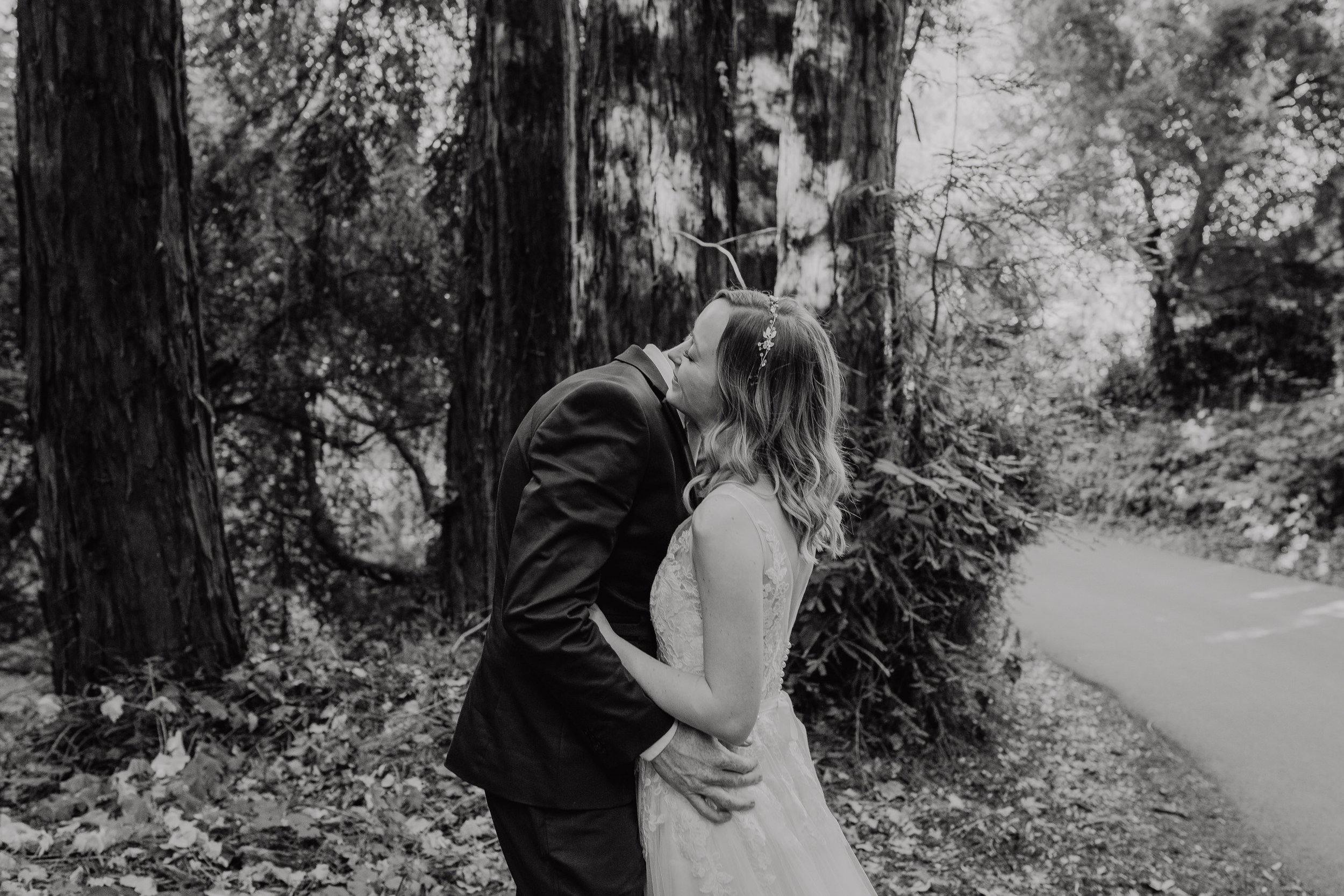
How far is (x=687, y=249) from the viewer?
16.5 feet

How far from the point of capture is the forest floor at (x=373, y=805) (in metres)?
4.11

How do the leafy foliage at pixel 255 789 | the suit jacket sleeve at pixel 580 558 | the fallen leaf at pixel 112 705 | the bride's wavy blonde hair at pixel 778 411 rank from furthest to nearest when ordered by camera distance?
the fallen leaf at pixel 112 705 < the leafy foliage at pixel 255 789 < the bride's wavy blonde hair at pixel 778 411 < the suit jacket sleeve at pixel 580 558

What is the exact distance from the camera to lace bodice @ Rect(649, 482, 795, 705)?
236cm

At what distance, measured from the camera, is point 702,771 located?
2.39 metres

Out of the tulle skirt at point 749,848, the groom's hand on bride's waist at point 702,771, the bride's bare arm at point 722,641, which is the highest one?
the bride's bare arm at point 722,641

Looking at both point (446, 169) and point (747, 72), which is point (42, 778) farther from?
point (446, 169)

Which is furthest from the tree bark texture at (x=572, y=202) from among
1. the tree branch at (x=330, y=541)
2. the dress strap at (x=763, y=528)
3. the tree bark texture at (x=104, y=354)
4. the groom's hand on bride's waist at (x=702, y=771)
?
the tree branch at (x=330, y=541)

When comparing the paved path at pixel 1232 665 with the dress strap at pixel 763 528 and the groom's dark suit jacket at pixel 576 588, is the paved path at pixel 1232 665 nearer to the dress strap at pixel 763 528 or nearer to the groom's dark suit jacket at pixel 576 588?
the dress strap at pixel 763 528

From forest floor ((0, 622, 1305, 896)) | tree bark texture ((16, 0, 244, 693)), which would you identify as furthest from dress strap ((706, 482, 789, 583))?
tree bark texture ((16, 0, 244, 693))

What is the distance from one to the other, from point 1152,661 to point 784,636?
24.3ft

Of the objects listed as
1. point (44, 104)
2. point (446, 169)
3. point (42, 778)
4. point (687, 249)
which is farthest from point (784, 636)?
point (446, 169)

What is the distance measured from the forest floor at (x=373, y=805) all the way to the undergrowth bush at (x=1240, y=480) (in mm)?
6282

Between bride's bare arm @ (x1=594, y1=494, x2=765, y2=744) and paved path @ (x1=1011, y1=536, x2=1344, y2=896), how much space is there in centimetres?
407

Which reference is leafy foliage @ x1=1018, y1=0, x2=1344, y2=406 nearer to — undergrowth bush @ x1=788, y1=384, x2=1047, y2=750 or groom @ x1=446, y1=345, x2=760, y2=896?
undergrowth bush @ x1=788, y1=384, x2=1047, y2=750
